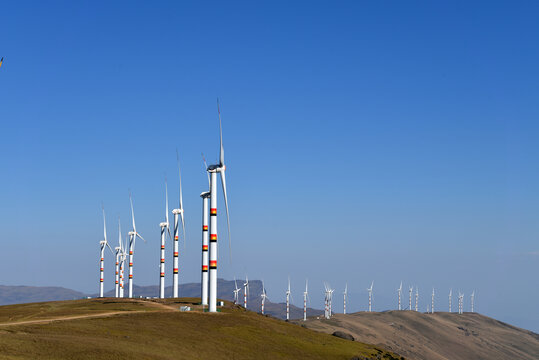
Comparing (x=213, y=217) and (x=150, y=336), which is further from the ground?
(x=213, y=217)

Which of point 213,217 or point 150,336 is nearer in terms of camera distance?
point 150,336

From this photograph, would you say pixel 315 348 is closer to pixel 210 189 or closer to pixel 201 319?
pixel 201 319

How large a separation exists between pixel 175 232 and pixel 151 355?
108 metres

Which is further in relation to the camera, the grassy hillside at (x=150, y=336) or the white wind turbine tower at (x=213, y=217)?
the white wind turbine tower at (x=213, y=217)

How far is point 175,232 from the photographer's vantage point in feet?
630

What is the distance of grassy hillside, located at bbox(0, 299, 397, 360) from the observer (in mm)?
81875

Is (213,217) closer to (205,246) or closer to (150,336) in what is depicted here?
(205,246)

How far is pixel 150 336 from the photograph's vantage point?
329 feet

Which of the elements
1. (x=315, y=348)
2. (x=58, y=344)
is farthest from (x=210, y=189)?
(x=58, y=344)

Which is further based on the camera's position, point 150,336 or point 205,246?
point 205,246

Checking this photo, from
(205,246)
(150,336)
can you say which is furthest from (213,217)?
(150,336)

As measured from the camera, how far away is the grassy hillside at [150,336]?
81.9 meters

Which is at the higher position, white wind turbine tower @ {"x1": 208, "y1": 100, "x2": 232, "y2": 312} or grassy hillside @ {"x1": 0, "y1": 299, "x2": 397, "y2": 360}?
white wind turbine tower @ {"x1": 208, "y1": 100, "x2": 232, "y2": 312}

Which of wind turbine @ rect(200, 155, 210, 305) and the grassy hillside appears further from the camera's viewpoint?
wind turbine @ rect(200, 155, 210, 305)
